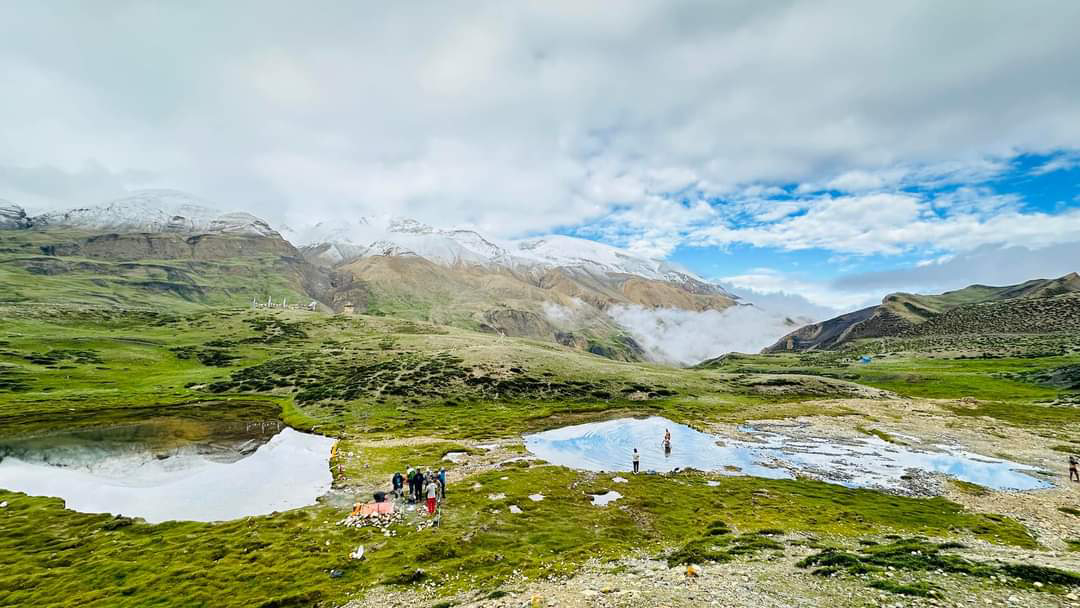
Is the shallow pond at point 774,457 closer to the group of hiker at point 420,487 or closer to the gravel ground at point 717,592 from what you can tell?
the group of hiker at point 420,487

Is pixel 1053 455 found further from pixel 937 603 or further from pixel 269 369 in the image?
pixel 269 369

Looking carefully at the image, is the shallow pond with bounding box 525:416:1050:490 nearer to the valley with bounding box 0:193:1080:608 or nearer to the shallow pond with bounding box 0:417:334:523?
the valley with bounding box 0:193:1080:608

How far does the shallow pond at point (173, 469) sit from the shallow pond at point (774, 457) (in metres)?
27.6

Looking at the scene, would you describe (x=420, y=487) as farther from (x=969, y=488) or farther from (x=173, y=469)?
(x=969, y=488)

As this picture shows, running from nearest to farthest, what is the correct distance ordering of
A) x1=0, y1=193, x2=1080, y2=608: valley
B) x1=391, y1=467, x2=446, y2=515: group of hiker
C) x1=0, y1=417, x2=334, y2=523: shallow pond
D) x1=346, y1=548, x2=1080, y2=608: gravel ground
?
x1=346, y1=548, x2=1080, y2=608: gravel ground, x1=0, y1=193, x2=1080, y2=608: valley, x1=391, y1=467, x2=446, y2=515: group of hiker, x1=0, y1=417, x2=334, y2=523: shallow pond

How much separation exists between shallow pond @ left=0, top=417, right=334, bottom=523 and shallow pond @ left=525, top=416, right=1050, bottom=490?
2763cm

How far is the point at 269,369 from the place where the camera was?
125062 mm

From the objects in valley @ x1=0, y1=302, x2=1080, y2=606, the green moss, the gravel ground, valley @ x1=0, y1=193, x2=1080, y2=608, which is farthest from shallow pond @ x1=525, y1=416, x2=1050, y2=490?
the gravel ground

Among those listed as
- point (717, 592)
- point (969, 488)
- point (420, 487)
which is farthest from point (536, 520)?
point (969, 488)

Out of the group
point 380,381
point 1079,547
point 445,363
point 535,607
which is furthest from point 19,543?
point 445,363

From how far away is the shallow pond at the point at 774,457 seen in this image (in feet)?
155

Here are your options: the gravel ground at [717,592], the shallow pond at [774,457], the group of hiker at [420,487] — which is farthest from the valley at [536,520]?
the shallow pond at [774,457]

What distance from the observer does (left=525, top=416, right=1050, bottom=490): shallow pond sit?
4731 centimetres

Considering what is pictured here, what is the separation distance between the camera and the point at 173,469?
47.0m
